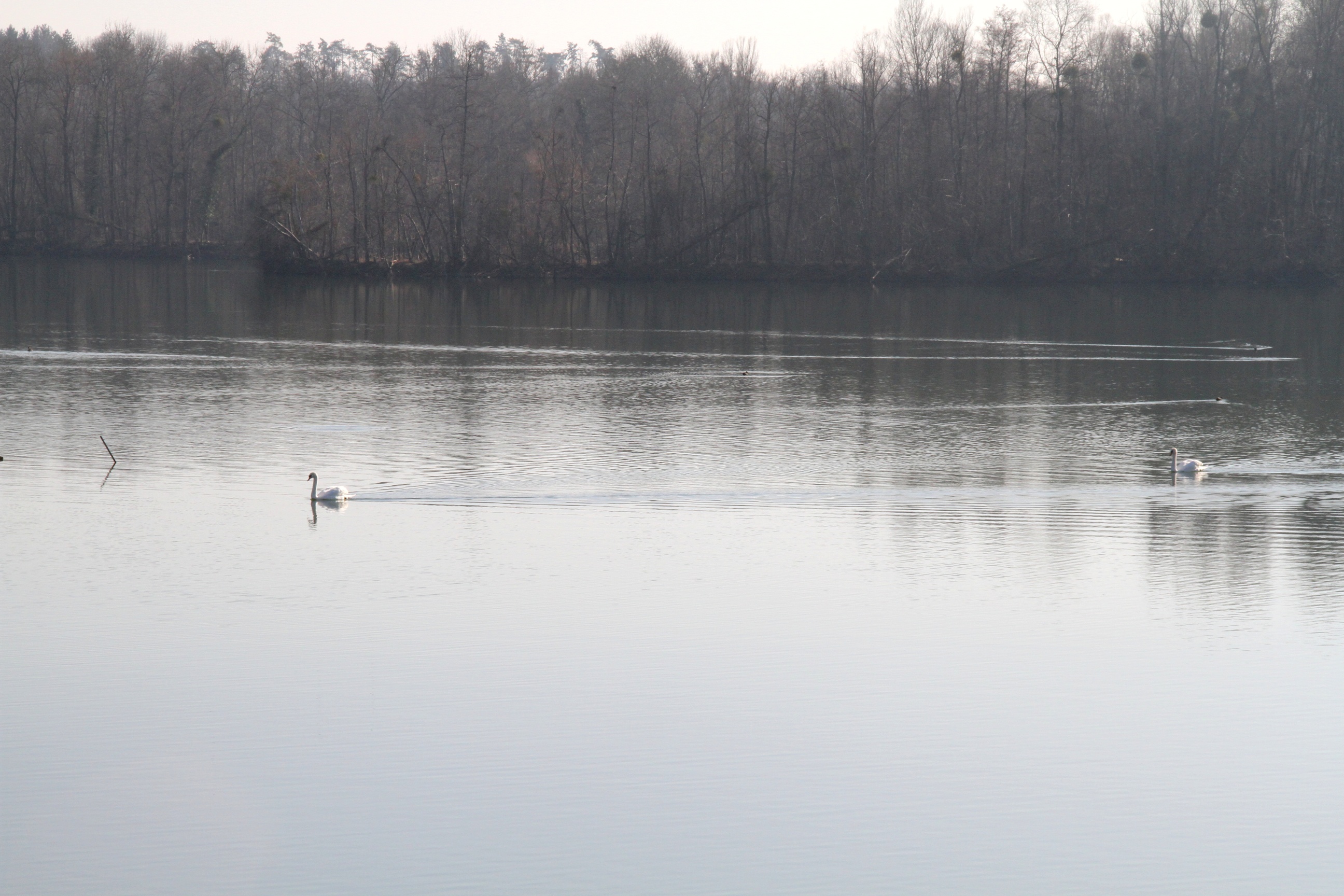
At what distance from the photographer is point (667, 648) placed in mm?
11836

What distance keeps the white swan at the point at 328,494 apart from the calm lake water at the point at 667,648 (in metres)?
0.21

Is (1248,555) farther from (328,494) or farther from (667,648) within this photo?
(328,494)

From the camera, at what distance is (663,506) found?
1722 centimetres

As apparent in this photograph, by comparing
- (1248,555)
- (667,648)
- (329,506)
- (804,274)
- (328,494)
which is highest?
(804,274)

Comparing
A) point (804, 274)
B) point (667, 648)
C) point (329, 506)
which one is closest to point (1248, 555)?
point (667, 648)

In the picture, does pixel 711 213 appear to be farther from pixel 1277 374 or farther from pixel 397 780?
pixel 397 780

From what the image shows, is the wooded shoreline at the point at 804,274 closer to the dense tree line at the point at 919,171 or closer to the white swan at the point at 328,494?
the dense tree line at the point at 919,171

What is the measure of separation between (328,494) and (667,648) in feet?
20.7

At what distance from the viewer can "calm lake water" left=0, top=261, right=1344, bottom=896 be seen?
8445 mm

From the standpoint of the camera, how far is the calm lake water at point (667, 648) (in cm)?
845

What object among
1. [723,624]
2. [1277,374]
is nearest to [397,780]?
[723,624]

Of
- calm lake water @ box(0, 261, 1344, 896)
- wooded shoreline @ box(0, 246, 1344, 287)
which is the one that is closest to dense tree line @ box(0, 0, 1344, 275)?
wooded shoreline @ box(0, 246, 1344, 287)

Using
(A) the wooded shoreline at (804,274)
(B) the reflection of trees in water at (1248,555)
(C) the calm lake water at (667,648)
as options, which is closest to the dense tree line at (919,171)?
(A) the wooded shoreline at (804,274)

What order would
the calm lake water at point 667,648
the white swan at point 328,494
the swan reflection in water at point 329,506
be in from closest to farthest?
the calm lake water at point 667,648 → the swan reflection in water at point 329,506 → the white swan at point 328,494
